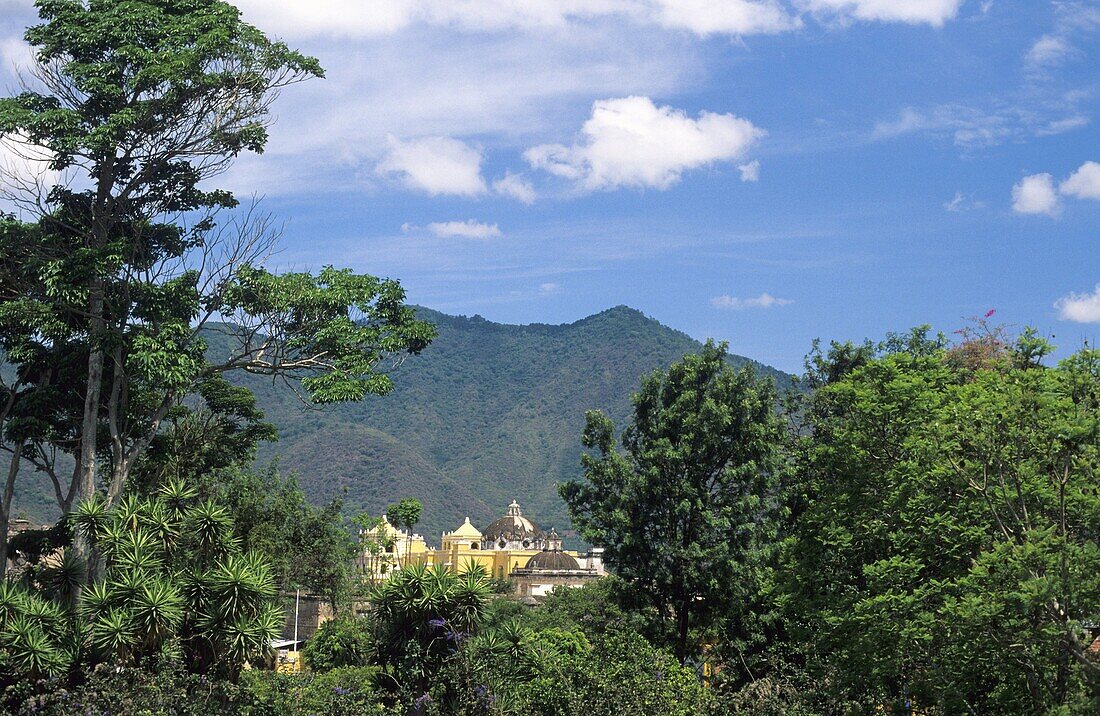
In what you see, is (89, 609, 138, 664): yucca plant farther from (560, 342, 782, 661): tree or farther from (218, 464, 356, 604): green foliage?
(218, 464, 356, 604): green foliage

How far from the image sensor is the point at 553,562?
70688 mm

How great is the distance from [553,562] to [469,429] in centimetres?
10426

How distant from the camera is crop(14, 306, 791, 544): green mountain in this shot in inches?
4951

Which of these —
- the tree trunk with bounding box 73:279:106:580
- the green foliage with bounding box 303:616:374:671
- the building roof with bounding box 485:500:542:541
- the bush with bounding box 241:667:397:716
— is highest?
the tree trunk with bounding box 73:279:106:580

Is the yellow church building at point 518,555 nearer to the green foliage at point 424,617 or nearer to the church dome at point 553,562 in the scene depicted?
the church dome at point 553,562

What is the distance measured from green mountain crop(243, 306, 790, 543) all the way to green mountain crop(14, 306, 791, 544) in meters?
0.18

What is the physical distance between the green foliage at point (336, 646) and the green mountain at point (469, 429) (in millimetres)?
83127

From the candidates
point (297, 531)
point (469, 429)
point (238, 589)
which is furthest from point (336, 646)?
point (469, 429)

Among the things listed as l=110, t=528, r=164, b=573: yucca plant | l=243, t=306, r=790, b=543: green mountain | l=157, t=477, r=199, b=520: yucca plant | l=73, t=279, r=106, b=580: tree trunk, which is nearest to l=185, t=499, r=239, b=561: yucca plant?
l=157, t=477, r=199, b=520: yucca plant

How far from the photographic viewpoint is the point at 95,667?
1380 cm

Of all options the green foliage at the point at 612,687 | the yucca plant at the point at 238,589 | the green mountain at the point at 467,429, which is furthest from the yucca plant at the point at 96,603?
the green mountain at the point at 467,429

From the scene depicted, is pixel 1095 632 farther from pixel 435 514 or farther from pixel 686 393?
pixel 435 514

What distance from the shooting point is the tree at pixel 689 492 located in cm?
1936

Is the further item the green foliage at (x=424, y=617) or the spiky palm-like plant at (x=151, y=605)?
the green foliage at (x=424, y=617)
